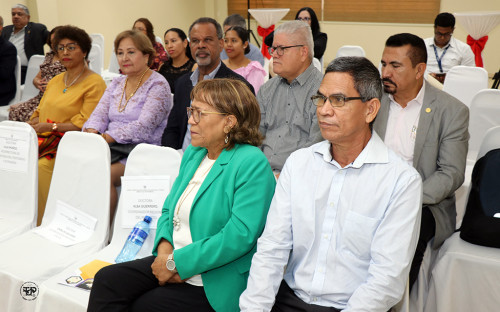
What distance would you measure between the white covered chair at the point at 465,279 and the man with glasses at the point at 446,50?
11.3ft

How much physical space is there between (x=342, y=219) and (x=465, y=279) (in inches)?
33.5

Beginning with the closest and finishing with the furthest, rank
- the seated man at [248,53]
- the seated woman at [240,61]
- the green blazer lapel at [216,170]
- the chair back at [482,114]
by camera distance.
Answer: the green blazer lapel at [216,170]
the chair back at [482,114]
the seated woman at [240,61]
the seated man at [248,53]

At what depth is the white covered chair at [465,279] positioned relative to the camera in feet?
6.61

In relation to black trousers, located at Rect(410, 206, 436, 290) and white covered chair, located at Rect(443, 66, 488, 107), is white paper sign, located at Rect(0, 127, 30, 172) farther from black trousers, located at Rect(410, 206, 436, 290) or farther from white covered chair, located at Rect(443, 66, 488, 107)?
white covered chair, located at Rect(443, 66, 488, 107)

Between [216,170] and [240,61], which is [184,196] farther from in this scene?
[240,61]

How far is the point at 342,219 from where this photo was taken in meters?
1.64

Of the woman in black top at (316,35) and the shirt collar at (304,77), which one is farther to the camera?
the woman in black top at (316,35)

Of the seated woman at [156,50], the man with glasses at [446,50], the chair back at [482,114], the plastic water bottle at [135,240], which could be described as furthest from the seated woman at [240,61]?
the plastic water bottle at [135,240]

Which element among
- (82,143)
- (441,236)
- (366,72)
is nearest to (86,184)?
(82,143)

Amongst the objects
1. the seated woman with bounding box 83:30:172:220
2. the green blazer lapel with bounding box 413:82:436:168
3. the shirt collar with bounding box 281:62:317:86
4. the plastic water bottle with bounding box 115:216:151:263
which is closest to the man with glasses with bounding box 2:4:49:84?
the seated woman with bounding box 83:30:172:220

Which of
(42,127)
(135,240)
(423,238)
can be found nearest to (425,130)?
(423,238)

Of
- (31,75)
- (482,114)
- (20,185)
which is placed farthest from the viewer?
(31,75)

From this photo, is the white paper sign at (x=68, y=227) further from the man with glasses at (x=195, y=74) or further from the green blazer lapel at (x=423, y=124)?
the green blazer lapel at (x=423, y=124)

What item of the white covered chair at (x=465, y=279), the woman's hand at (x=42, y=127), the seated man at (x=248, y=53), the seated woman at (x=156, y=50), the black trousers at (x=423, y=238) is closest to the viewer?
the white covered chair at (x=465, y=279)
